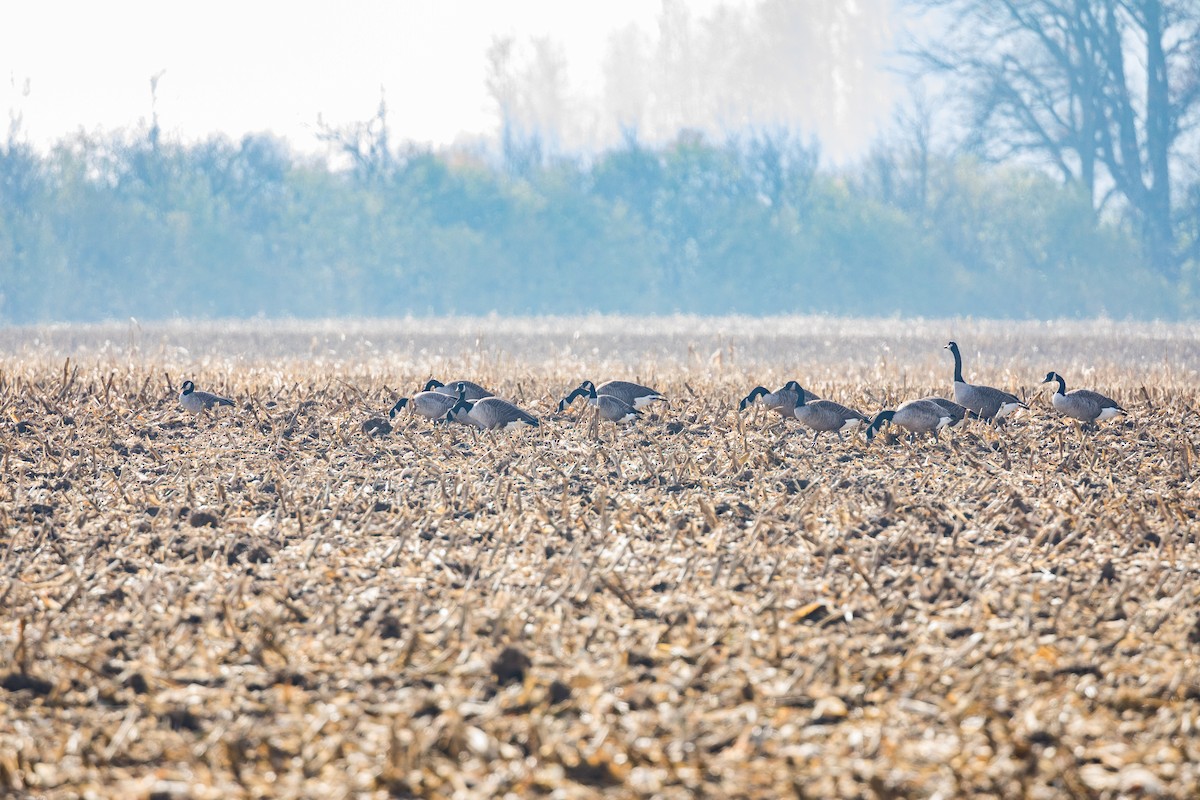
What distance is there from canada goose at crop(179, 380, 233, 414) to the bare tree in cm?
4052

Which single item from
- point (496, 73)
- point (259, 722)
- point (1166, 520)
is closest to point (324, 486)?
point (259, 722)

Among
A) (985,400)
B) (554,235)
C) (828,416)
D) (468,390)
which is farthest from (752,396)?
(554,235)

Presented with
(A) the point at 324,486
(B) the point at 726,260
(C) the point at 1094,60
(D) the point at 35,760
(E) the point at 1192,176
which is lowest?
(D) the point at 35,760

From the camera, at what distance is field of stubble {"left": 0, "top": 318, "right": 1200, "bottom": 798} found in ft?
16.2

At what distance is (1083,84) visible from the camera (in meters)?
49.1

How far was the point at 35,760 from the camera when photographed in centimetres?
496

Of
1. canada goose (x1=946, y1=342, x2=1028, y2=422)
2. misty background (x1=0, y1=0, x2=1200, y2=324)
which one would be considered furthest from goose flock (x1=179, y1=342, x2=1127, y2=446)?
misty background (x1=0, y1=0, x2=1200, y2=324)

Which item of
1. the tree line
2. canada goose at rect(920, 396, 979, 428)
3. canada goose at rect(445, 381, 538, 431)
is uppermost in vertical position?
the tree line

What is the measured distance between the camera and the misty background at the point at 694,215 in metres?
48.6

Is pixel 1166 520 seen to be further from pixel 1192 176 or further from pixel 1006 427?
pixel 1192 176

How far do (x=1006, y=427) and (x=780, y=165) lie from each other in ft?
146

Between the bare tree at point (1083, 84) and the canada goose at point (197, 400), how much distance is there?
40.5 m

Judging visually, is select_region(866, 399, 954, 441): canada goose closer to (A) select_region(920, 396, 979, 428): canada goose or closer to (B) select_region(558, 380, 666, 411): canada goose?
(A) select_region(920, 396, 979, 428): canada goose

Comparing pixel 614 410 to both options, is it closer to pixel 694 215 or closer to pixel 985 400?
pixel 985 400
